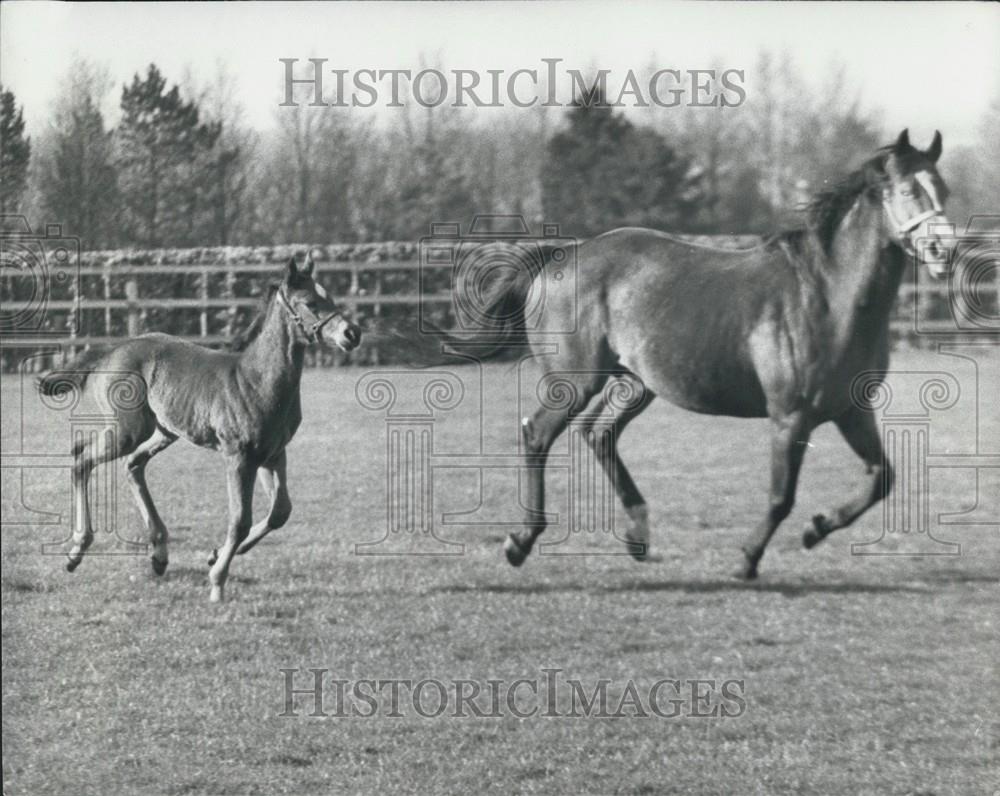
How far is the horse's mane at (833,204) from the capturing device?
9.10 ft

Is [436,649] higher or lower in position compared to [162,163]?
lower

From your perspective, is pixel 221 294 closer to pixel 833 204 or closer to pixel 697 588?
pixel 833 204

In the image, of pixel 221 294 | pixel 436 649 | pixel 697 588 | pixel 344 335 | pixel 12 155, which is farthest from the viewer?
pixel 697 588

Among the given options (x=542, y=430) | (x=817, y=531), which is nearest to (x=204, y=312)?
(x=542, y=430)

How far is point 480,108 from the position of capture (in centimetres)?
331

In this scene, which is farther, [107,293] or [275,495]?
→ [107,293]

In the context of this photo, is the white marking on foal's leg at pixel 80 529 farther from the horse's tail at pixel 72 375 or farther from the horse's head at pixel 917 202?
the horse's head at pixel 917 202

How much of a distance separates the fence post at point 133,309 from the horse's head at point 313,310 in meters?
0.50

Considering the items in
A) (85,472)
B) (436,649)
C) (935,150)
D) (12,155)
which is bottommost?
(436,649)

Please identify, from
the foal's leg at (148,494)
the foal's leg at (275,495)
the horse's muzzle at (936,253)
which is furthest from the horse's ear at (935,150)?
the foal's leg at (148,494)

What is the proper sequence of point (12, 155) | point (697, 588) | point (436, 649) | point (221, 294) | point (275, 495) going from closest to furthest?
point (275, 495), point (221, 294), point (12, 155), point (436, 649), point (697, 588)

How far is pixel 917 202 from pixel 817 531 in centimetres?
78

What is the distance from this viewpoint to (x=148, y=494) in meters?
3.20

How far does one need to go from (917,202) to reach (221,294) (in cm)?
165
